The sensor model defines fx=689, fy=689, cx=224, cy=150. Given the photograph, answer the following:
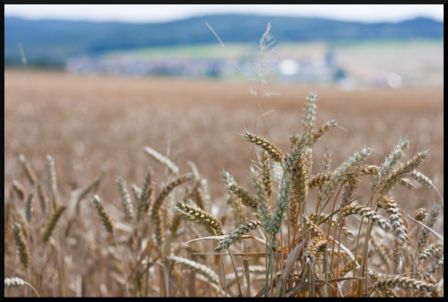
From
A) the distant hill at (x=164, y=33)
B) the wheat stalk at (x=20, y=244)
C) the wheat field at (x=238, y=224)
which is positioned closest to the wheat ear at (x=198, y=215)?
the wheat field at (x=238, y=224)

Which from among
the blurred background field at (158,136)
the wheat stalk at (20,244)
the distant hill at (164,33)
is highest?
the distant hill at (164,33)

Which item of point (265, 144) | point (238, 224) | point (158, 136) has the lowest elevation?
point (238, 224)

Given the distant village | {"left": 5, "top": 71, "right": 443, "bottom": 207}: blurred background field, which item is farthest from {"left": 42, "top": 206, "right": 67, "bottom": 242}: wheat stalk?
the distant village

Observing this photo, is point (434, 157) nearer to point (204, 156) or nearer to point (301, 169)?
point (204, 156)

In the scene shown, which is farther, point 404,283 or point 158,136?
point 158,136

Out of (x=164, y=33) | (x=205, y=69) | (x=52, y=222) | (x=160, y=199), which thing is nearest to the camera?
(x=160, y=199)

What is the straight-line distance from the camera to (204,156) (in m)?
9.21

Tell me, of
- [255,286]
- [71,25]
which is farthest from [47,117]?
[71,25]

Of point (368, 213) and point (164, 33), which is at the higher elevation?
point (164, 33)

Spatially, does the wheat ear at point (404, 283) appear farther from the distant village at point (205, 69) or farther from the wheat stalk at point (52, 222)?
the distant village at point (205, 69)

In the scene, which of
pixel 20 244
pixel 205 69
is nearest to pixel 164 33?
pixel 205 69

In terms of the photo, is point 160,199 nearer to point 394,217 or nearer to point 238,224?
point 238,224

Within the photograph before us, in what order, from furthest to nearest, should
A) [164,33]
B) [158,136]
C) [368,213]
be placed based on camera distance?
[164,33] < [158,136] < [368,213]

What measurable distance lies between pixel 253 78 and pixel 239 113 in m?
16.0
